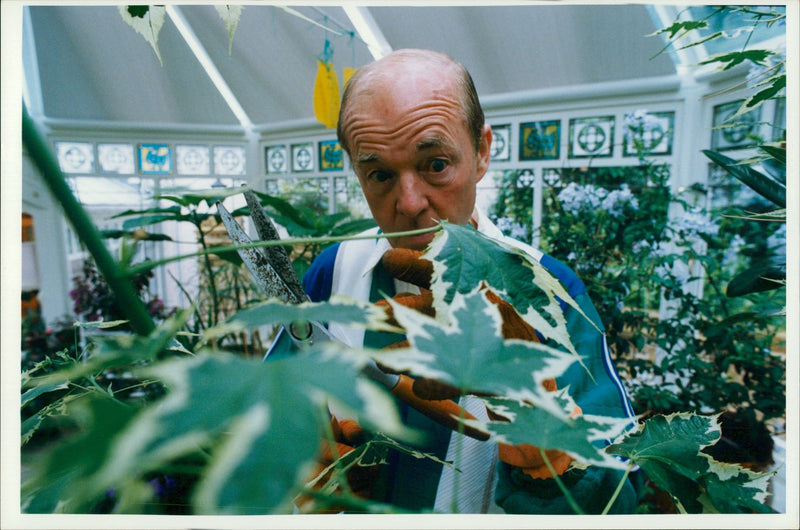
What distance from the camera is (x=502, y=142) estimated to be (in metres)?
2.74

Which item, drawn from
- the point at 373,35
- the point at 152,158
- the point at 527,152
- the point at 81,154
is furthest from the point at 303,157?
the point at 527,152

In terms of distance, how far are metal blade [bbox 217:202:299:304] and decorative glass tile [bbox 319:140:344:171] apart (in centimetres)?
285

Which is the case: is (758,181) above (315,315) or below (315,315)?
above

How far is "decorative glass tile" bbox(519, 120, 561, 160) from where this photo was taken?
8.46 feet

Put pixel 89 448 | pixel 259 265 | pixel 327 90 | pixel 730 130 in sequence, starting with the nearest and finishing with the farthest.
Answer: pixel 89 448
pixel 259 265
pixel 327 90
pixel 730 130

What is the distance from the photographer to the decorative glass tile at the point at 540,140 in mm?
2580

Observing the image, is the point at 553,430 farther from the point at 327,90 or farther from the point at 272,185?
the point at 272,185

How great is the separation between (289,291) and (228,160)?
2788 millimetres

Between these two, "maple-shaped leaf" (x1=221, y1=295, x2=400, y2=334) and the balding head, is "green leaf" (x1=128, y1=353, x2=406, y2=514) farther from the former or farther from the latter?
the balding head

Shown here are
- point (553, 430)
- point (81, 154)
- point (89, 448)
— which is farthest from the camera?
point (81, 154)

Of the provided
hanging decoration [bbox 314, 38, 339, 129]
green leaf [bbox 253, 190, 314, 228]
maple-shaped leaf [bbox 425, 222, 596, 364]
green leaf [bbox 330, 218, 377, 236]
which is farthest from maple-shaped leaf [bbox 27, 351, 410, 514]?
hanging decoration [bbox 314, 38, 339, 129]

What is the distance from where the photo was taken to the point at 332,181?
126 inches

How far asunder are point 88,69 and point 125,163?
504 mm

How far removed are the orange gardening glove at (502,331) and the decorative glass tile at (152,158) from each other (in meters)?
2.47
